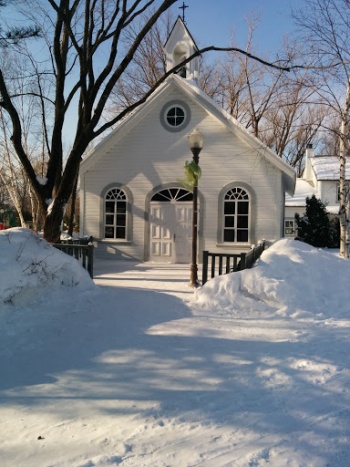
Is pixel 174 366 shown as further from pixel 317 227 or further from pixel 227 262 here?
pixel 317 227

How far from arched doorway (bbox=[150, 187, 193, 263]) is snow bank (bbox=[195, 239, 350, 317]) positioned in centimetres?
590

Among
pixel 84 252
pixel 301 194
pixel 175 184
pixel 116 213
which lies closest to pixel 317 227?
pixel 301 194

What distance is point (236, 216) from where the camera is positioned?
1402 centimetres

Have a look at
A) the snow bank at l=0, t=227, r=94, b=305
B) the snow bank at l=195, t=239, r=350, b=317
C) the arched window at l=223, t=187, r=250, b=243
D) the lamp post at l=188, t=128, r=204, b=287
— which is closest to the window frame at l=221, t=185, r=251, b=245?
the arched window at l=223, t=187, r=250, b=243

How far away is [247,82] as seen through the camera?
28109 millimetres

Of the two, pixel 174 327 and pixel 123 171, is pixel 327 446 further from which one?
pixel 123 171

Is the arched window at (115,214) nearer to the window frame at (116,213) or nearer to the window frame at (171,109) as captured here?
the window frame at (116,213)

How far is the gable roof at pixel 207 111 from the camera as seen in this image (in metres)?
13.4

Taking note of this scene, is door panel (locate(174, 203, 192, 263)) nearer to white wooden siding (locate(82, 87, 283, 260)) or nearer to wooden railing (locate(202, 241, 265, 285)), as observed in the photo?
white wooden siding (locate(82, 87, 283, 260))

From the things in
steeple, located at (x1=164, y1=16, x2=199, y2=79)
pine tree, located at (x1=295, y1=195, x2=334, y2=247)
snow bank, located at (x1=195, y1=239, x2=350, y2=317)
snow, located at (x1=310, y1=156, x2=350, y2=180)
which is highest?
steeple, located at (x1=164, y1=16, x2=199, y2=79)

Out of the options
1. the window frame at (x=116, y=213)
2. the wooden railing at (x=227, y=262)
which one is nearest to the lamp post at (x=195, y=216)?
the wooden railing at (x=227, y=262)

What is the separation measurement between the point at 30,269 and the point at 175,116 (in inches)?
370

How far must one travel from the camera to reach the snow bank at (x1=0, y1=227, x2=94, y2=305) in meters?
6.29

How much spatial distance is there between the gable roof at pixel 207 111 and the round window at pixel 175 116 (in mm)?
431
